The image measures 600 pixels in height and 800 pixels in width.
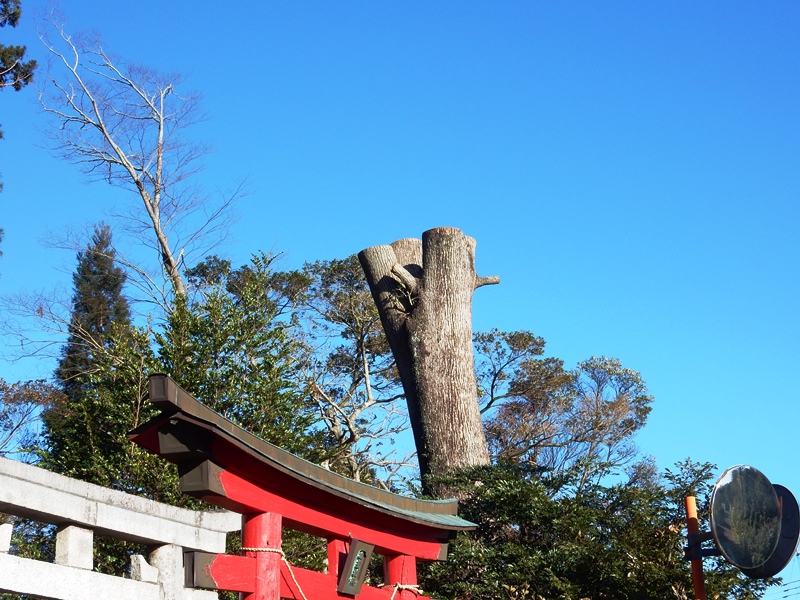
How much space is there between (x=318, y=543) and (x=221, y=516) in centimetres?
340

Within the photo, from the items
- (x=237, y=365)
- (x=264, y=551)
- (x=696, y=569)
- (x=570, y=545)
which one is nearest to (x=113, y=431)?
(x=237, y=365)

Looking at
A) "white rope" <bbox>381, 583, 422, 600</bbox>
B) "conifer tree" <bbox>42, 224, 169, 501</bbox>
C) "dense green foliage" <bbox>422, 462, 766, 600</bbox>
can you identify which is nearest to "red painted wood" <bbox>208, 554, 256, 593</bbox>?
"white rope" <bbox>381, 583, 422, 600</bbox>

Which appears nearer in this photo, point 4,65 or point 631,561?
point 631,561

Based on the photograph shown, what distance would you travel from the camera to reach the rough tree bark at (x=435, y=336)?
11.5 m

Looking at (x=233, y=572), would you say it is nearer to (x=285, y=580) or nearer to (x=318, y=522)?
(x=285, y=580)

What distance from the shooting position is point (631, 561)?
342 inches

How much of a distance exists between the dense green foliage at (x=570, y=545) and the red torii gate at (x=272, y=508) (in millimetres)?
3016

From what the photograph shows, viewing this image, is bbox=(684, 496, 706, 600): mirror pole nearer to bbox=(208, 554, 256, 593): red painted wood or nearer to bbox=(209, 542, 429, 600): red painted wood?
bbox=(209, 542, 429, 600): red painted wood

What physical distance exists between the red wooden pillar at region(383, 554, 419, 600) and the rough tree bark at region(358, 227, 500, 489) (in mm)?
4678

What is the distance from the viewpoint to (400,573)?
6457 mm

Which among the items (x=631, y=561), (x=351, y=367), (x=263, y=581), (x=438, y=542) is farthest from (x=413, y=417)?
(x=351, y=367)

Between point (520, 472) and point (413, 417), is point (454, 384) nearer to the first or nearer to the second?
point (413, 417)

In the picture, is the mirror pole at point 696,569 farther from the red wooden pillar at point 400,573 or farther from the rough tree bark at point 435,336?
the rough tree bark at point 435,336

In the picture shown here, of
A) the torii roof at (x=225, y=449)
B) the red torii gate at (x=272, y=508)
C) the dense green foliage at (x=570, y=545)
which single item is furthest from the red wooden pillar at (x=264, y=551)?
the dense green foliage at (x=570, y=545)
